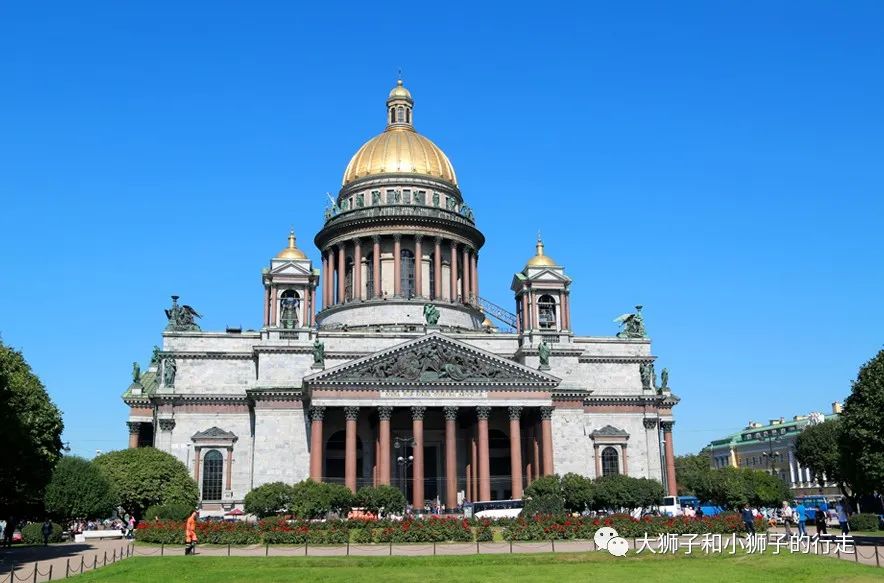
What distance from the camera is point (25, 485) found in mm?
44719

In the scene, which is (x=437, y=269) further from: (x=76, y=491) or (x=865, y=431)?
(x=865, y=431)

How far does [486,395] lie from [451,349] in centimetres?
453

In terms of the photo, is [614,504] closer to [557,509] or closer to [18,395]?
[557,509]

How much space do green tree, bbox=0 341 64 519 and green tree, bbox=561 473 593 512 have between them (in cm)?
3118

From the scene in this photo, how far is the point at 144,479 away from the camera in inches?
2389

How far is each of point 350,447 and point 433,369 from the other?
882 centimetres

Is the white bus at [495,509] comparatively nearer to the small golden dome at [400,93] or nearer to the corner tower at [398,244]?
the corner tower at [398,244]

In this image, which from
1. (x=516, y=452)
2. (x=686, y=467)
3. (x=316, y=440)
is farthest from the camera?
(x=686, y=467)

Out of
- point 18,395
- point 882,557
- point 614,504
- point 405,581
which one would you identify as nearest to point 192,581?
point 405,581

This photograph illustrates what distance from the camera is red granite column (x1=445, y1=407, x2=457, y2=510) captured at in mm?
66500

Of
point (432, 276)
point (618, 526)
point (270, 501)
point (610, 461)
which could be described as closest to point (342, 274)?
point (432, 276)

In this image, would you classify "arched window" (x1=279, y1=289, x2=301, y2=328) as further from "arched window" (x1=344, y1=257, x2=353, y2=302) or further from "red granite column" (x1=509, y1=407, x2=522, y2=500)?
"red granite column" (x1=509, y1=407, x2=522, y2=500)

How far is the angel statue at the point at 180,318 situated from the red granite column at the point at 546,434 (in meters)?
31.0

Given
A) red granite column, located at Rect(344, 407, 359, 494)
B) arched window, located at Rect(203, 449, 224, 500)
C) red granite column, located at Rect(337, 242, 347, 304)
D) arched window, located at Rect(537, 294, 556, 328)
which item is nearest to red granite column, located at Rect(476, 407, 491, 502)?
red granite column, located at Rect(344, 407, 359, 494)
